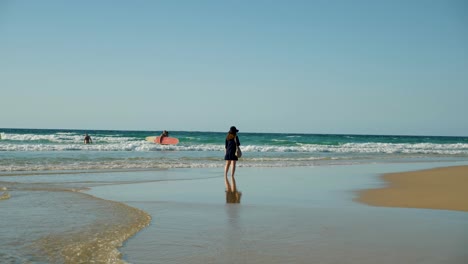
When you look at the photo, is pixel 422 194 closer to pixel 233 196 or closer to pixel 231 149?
pixel 233 196

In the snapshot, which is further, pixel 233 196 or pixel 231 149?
pixel 231 149

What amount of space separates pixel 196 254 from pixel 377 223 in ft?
10.3

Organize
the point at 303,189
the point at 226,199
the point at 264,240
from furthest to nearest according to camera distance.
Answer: the point at 303,189 → the point at 226,199 → the point at 264,240

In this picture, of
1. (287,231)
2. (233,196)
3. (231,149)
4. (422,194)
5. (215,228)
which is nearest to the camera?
(287,231)

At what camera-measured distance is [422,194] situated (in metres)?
10.4

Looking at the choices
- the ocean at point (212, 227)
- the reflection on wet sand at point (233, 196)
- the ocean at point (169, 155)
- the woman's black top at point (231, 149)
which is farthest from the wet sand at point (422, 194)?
the ocean at point (169, 155)

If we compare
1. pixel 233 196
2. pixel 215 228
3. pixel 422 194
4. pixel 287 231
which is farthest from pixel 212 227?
pixel 422 194

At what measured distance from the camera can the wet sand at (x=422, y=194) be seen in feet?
28.9

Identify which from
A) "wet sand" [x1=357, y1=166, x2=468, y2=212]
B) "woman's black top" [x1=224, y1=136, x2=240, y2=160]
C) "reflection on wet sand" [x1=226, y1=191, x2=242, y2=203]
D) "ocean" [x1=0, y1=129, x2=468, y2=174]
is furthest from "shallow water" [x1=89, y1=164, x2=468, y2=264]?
"ocean" [x1=0, y1=129, x2=468, y2=174]

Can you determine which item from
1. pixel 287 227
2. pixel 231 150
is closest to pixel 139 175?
pixel 231 150

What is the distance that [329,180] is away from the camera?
1375 cm

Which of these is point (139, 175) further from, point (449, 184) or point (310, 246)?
point (310, 246)

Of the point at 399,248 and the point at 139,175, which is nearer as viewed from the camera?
the point at 399,248

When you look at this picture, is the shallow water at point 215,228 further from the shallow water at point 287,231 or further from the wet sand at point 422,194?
the wet sand at point 422,194
